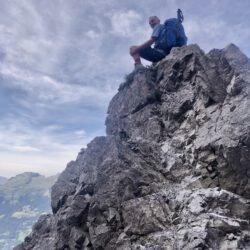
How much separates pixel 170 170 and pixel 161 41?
59.3ft

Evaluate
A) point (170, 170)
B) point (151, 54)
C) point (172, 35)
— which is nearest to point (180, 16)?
point (172, 35)

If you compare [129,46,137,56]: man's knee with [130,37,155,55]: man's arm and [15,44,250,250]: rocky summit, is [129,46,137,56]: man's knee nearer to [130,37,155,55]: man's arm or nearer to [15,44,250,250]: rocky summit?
[130,37,155,55]: man's arm

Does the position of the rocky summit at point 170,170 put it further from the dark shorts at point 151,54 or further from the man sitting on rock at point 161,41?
the man sitting on rock at point 161,41

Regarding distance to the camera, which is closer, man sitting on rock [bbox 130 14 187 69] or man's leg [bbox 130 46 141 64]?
man sitting on rock [bbox 130 14 187 69]

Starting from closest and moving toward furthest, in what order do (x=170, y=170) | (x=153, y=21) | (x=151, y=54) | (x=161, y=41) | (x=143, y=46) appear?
(x=170, y=170), (x=143, y=46), (x=161, y=41), (x=151, y=54), (x=153, y=21)

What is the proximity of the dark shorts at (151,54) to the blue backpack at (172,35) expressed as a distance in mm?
914

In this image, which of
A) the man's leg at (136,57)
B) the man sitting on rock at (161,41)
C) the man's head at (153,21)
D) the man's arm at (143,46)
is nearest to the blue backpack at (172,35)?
the man sitting on rock at (161,41)

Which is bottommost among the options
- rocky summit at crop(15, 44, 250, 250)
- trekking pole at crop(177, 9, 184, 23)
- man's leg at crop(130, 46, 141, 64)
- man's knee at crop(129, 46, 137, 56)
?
rocky summit at crop(15, 44, 250, 250)

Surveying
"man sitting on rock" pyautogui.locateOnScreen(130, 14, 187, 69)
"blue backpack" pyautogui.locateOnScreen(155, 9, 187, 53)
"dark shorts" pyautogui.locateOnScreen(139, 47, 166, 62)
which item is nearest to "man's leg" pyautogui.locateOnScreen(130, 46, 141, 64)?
"man sitting on rock" pyautogui.locateOnScreen(130, 14, 187, 69)

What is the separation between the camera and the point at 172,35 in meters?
33.6

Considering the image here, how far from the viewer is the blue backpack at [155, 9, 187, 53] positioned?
33.4 metres

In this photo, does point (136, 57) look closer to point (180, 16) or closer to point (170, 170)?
point (180, 16)

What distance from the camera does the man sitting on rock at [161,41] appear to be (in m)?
33.3

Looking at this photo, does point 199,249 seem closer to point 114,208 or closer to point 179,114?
point 114,208
